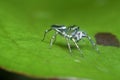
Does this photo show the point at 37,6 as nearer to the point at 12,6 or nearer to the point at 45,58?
the point at 12,6

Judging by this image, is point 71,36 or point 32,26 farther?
point 32,26

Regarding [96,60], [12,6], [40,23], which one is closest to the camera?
[96,60]

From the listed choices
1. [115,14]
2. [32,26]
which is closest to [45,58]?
[32,26]

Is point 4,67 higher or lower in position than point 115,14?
lower

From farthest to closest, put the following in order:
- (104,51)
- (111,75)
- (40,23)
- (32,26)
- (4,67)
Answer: (40,23) < (32,26) < (104,51) < (111,75) < (4,67)

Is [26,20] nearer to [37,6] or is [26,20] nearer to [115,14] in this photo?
[37,6]

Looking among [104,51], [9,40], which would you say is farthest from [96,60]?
[9,40]

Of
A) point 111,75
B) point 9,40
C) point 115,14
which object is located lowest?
point 111,75
